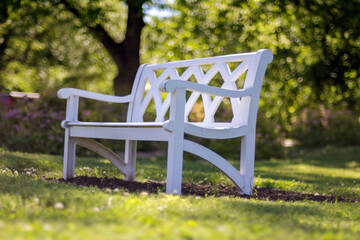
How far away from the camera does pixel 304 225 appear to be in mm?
2502

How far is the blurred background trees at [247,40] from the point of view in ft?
39.1

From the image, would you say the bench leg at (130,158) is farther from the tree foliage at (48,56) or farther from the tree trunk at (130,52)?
the tree foliage at (48,56)

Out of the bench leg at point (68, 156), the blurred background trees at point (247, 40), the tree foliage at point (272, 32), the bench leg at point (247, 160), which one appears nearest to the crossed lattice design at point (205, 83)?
the bench leg at point (247, 160)

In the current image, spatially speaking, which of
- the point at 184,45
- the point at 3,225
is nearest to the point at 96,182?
the point at 3,225

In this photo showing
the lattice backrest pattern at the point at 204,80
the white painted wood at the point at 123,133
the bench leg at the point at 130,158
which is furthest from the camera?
the bench leg at the point at 130,158

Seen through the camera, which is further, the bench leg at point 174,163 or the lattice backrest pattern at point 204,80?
the lattice backrest pattern at point 204,80

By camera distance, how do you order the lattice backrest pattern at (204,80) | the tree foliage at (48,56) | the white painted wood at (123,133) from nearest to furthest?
the white painted wood at (123,133) < the lattice backrest pattern at (204,80) < the tree foliage at (48,56)

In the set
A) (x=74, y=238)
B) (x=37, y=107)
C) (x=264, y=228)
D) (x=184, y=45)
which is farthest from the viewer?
(x=184, y=45)

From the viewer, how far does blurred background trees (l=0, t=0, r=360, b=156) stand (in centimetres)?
1192

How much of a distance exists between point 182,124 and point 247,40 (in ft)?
31.0

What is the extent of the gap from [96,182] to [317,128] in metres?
11.8

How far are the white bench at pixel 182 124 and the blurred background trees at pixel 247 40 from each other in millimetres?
5816

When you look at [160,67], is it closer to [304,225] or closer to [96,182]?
[96,182]

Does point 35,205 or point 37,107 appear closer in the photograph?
point 35,205
